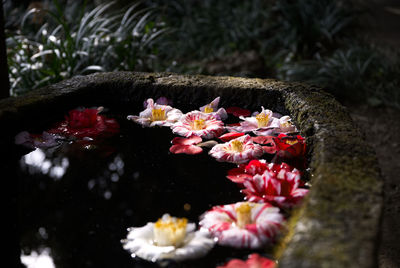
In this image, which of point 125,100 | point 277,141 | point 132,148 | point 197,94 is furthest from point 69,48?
point 277,141

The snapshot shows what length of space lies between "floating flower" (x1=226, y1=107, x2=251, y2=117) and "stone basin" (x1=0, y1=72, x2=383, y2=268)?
39 mm

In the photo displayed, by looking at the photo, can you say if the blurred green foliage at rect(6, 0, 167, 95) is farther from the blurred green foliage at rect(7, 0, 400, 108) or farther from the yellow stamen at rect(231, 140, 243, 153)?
the yellow stamen at rect(231, 140, 243, 153)

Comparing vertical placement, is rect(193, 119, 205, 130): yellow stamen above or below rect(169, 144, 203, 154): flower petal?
above

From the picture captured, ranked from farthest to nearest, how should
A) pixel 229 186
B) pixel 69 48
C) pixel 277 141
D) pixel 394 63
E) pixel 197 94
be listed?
pixel 394 63, pixel 69 48, pixel 197 94, pixel 277 141, pixel 229 186

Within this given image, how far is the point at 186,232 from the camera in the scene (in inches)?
35.5

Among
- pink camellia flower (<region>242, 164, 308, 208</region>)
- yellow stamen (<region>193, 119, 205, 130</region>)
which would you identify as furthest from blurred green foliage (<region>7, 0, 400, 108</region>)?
pink camellia flower (<region>242, 164, 308, 208</region>)

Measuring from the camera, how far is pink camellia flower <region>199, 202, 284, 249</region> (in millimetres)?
859

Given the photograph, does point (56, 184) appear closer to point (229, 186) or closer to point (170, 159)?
point (170, 159)

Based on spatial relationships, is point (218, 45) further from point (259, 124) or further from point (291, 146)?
point (291, 146)

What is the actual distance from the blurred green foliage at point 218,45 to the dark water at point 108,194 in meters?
1.34

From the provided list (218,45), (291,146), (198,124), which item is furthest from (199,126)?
(218,45)

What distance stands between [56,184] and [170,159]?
1.06 ft

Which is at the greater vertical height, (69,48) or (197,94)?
(197,94)

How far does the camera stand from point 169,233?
851 millimetres
